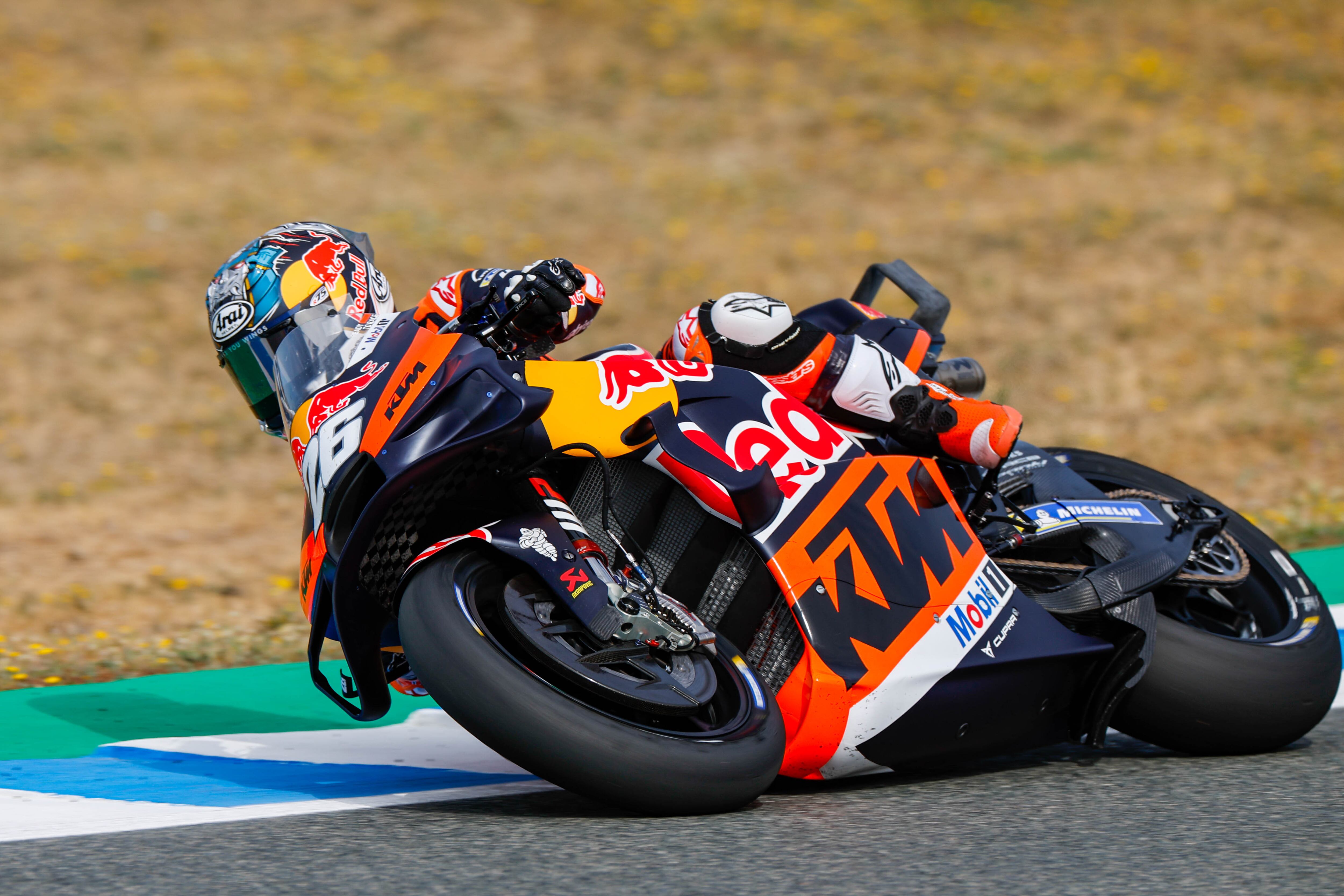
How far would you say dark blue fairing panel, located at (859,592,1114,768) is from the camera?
124 inches

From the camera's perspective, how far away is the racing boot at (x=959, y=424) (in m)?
3.59

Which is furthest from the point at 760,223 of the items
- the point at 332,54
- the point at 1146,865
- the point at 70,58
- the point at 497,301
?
the point at 1146,865

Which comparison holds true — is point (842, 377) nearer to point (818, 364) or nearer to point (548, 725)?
point (818, 364)

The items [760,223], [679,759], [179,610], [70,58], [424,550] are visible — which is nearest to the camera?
[679,759]

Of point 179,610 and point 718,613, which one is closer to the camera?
point 718,613

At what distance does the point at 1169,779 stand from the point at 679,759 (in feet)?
A: 4.12

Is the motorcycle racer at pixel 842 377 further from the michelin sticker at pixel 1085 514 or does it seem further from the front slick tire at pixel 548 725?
the front slick tire at pixel 548 725

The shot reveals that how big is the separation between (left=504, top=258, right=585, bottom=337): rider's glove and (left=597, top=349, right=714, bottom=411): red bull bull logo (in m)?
0.17

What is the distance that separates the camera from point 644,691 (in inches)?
110

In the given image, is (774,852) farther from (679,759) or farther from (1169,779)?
(1169,779)

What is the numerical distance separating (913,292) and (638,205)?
10.1m

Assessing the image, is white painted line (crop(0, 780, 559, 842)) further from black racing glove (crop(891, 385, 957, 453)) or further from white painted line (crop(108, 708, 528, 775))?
black racing glove (crop(891, 385, 957, 453))

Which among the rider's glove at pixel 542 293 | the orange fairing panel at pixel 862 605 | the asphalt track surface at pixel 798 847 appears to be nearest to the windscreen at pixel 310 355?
the rider's glove at pixel 542 293

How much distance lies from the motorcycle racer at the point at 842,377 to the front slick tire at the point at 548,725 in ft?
3.13
